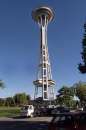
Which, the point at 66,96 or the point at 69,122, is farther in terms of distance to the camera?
the point at 66,96

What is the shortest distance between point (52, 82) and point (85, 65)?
109661mm

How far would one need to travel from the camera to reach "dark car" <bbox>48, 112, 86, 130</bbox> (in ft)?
47.0

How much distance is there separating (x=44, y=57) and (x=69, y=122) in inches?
4762

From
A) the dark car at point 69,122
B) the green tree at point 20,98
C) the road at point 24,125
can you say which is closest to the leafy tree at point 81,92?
the green tree at point 20,98

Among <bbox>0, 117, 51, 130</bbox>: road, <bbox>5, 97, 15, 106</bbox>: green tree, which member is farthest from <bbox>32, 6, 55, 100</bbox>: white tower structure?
<bbox>0, 117, 51, 130</bbox>: road

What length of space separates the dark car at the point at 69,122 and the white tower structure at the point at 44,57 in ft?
391

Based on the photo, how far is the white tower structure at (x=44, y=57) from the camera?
135 metres

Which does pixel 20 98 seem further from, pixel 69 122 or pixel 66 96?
pixel 69 122

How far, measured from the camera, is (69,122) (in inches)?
571

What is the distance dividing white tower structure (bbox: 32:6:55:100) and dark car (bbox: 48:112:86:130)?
391ft

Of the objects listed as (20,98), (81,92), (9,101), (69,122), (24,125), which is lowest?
(69,122)

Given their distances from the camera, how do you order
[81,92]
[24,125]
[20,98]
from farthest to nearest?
[20,98] < [81,92] < [24,125]

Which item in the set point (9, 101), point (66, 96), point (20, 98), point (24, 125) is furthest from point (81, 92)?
point (24, 125)

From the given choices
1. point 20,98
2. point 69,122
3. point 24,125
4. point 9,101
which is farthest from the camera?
point 20,98
